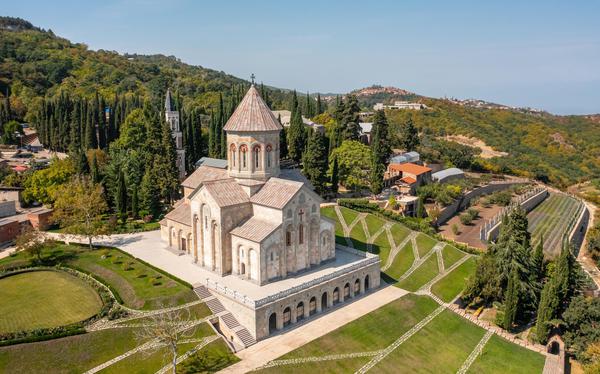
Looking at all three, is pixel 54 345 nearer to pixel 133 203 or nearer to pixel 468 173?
pixel 133 203

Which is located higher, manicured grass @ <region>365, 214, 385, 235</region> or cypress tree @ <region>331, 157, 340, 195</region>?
cypress tree @ <region>331, 157, 340, 195</region>

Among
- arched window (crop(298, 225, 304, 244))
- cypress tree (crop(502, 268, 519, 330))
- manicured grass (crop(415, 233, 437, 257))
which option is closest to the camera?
cypress tree (crop(502, 268, 519, 330))

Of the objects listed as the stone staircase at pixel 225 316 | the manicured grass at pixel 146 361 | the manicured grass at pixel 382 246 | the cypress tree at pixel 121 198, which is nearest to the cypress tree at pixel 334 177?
the manicured grass at pixel 382 246

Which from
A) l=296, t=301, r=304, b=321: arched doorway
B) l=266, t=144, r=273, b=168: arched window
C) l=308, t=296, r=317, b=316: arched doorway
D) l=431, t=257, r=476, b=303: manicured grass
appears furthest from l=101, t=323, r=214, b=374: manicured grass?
l=431, t=257, r=476, b=303: manicured grass

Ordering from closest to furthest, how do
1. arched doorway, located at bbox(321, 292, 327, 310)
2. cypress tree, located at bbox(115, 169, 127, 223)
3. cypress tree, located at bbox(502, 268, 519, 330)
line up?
cypress tree, located at bbox(502, 268, 519, 330), arched doorway, located at bbox(321, 292, 327, 310), cypress tree, located at bbox(115, 169, 127, 223)

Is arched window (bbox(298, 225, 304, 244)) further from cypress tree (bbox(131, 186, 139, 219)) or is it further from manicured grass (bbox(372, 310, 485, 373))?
cypress tree (bbox(131, 186, 139, 219))

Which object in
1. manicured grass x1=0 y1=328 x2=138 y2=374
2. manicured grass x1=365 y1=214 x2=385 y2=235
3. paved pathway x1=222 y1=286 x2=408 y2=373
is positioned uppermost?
manicured grass x1=365 y1=214 x2=385 y2=235

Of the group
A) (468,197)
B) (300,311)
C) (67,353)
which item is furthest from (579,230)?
(67,353)
